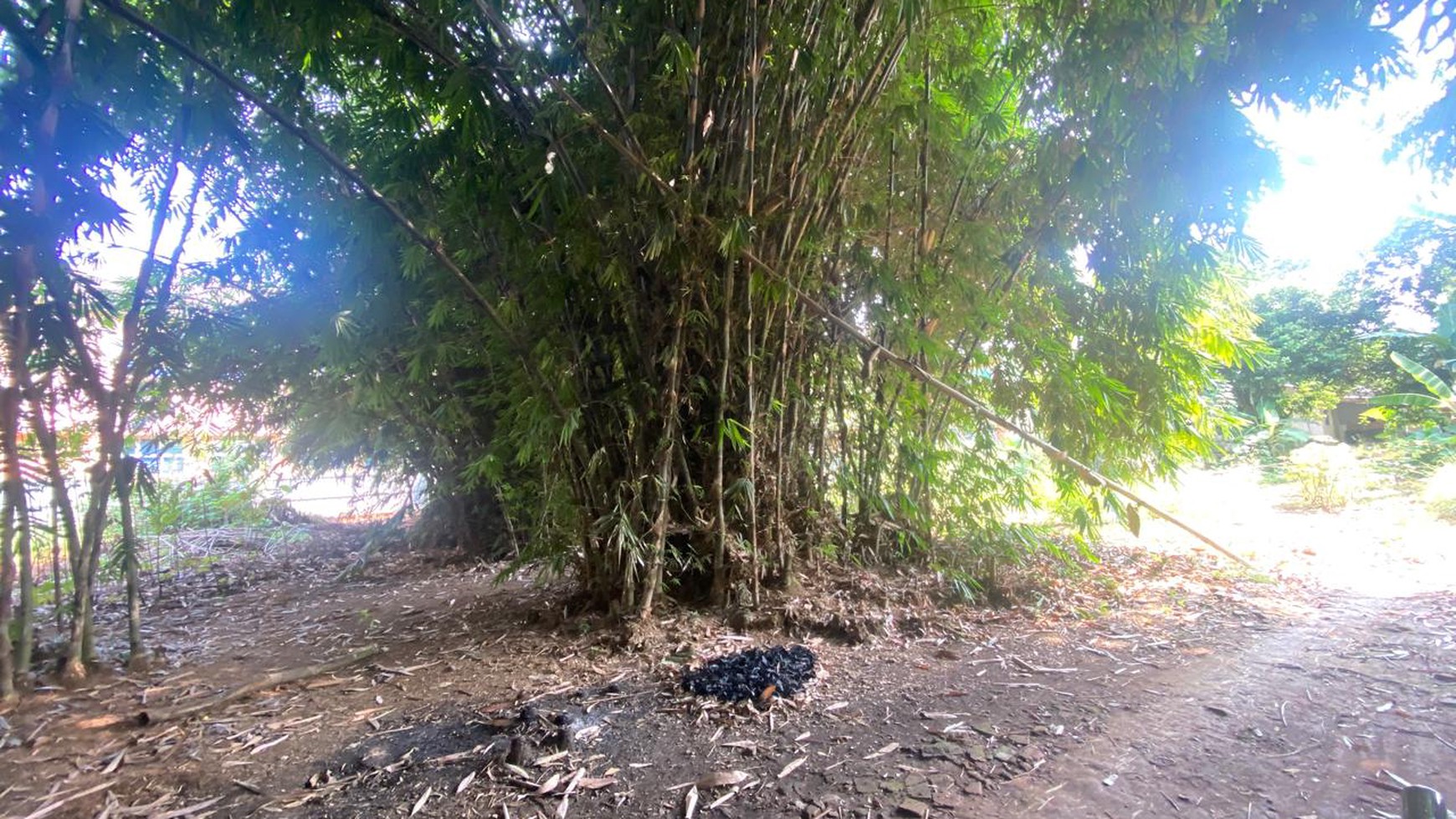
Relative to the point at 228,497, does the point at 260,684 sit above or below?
below

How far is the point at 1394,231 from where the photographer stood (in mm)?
5770

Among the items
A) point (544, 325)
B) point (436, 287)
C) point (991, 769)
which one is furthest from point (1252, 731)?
point (436, 287)

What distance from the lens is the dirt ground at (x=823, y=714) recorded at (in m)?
1.58

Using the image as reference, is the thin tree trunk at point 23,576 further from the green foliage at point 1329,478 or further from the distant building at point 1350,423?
the distant building at point 1350,423

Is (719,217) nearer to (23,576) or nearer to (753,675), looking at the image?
(753,675)

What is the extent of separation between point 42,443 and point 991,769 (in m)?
3.05

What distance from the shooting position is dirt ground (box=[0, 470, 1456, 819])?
1.58 m

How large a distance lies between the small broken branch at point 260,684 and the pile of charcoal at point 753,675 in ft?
4.61

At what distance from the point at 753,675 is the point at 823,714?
257 millimetres

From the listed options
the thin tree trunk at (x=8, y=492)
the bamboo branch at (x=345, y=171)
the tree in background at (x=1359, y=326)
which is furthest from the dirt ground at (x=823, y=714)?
the tree in background at (x=1359, y=326)

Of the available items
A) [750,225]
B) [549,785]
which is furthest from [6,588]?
[750,225]

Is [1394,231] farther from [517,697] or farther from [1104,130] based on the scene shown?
[517,697]

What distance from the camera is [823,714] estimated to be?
6.54 feet

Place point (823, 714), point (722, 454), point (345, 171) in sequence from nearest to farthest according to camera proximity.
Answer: point (823, 714), point (345, 171), point (722, 454)
